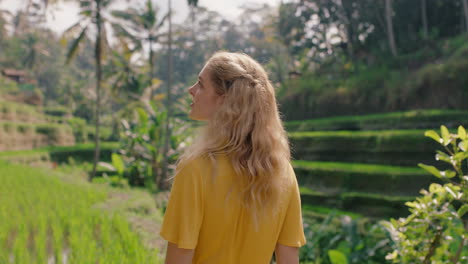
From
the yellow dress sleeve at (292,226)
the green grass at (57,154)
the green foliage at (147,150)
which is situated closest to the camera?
the yellow dress sleeve at (292,226)

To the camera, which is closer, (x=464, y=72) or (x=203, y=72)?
(x=203, y=72)

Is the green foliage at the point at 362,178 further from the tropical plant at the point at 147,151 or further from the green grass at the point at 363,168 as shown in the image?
the tropical plant at the point at 147,151

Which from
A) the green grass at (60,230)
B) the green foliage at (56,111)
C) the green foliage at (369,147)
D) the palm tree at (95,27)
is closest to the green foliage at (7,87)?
the green foliage at (56,111)

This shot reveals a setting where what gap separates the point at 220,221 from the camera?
0.99 metres

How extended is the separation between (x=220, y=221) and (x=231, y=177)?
0.12 meters

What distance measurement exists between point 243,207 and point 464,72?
39.2ft

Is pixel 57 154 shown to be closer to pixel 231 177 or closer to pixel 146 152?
pixel 146 152

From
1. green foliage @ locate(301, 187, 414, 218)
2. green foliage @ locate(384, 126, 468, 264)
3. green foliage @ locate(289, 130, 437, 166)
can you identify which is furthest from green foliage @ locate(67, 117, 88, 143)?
green foliage @ locate(384, 126, 468, 264)

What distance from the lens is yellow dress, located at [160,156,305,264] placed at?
3.07ft

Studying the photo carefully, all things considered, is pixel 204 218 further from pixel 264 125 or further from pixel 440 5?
pixel 440 5

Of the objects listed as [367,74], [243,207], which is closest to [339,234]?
[243,207]

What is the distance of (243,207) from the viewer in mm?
1019

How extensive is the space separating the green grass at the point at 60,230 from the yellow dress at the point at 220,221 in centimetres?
176

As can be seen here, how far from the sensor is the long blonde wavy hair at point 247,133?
997 mm
